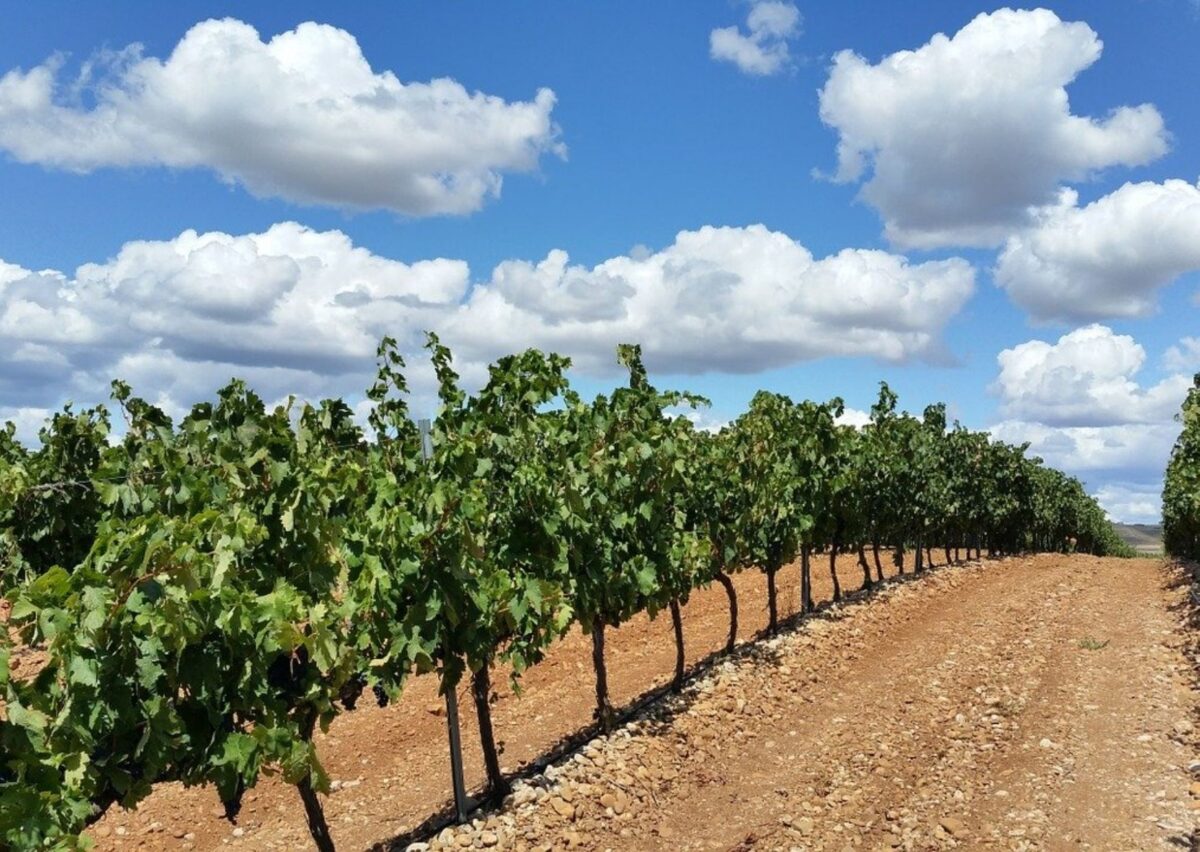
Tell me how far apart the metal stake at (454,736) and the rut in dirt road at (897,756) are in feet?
1.06

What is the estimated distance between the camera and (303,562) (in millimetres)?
6598

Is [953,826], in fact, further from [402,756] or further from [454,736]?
[402,756]

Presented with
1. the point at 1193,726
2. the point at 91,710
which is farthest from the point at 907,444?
the point at 91,710

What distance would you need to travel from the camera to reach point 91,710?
4.95 meters

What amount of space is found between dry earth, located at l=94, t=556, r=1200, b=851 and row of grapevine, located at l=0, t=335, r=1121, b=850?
1.21m

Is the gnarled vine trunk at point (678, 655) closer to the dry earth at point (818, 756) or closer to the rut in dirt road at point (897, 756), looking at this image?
the dry earth at point (818, 756)

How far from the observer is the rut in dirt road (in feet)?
27.4

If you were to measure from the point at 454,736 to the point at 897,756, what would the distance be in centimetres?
528

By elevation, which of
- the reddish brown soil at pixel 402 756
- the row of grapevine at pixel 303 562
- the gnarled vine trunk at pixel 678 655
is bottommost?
the reddish brown soil at pixel 402 756

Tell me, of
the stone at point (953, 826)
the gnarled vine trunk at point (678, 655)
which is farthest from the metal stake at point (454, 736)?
the stone at point (953, 826)

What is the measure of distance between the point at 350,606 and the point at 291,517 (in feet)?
3.18

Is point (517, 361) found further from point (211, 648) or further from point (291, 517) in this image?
point (211, 648)

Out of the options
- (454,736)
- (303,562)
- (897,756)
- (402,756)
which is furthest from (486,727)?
(897,756)

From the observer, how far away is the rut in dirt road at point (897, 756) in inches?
329
